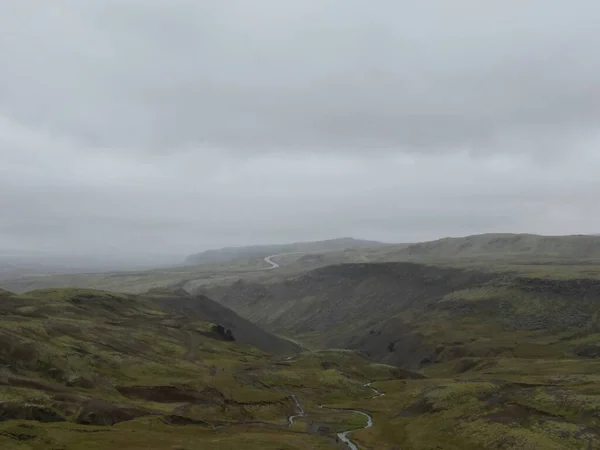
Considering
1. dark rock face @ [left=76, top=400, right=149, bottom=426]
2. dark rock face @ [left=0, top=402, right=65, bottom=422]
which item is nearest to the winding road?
dark rock face @ [left=76, top=400, right=149, bottom=426]

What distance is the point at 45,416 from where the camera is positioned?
83250 millimetres

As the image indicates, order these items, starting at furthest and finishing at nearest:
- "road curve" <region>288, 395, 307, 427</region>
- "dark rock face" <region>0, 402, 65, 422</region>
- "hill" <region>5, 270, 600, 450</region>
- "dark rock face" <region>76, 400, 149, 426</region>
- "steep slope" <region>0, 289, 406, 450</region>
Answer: "road curve" <region>288, 395, 307, 427</region>, "dark rock face" <region>76, 400, 149, 426</region>, "hill" <region>5, 270, 600, 450</region>, "steep slope" <region>0, 289, 406, 450</region>, "dark rock face" <region>0, 402, 65, 422</region>

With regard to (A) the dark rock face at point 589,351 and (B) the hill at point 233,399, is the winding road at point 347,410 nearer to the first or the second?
(B) the hill at point 233,399

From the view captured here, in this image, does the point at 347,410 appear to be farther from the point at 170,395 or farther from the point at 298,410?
the point at 170,395

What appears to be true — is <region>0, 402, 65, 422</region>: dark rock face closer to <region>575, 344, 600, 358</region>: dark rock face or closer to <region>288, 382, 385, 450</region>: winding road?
<region>288, 382, 385, 450</region>: winding road

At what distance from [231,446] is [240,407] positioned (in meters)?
37.5

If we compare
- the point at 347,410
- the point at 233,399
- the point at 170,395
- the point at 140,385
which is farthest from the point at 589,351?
the point at 140,385

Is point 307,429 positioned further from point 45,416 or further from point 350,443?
point 45,416

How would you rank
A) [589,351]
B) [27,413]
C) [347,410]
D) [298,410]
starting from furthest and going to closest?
[589,351]
[347,410]
[298,410]
[27,413]

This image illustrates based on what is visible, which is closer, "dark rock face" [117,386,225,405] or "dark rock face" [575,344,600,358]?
"dark rock face" [117,386,225,405]

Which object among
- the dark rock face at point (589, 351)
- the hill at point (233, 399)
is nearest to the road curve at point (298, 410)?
the hill at point (233, 399)

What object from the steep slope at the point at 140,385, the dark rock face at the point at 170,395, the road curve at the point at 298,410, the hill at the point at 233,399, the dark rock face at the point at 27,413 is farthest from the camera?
the dark rock face at the point at 170,395

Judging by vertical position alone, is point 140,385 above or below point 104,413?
below

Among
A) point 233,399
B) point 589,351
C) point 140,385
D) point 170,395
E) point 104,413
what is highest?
point 104,413
